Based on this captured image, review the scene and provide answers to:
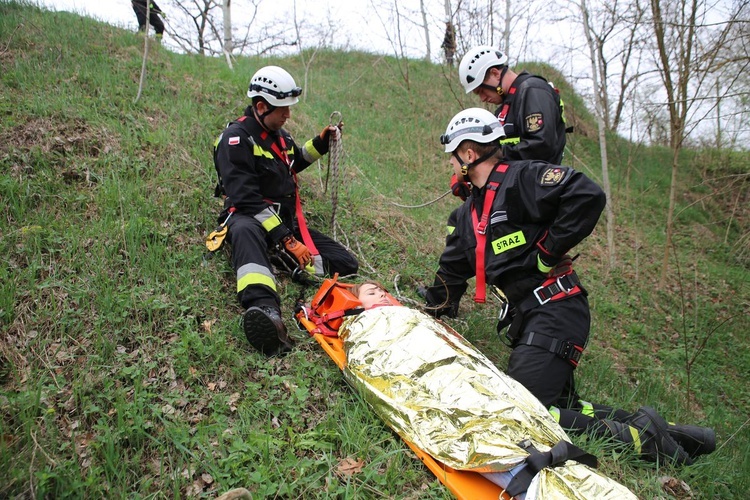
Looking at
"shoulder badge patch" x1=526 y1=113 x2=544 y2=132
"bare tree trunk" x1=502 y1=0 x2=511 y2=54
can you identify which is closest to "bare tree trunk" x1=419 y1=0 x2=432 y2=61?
"bare tree trunk" x1=502 y1=0 x2=511 y2=54

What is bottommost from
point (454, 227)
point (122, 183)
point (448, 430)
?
point (448, 430)

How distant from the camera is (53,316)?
3.06 metres

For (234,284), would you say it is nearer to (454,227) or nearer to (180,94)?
(454,227)

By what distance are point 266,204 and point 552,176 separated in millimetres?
2443

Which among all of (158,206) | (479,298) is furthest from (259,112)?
(479,298)

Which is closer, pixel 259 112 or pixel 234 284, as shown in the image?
pixel 234 284

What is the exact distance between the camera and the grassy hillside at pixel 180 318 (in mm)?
2408

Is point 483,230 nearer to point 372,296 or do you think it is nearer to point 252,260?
point 372,296

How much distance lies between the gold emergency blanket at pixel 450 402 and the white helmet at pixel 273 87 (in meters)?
2.26

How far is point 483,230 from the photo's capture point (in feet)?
11.0

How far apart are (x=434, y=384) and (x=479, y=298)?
103 centimetres

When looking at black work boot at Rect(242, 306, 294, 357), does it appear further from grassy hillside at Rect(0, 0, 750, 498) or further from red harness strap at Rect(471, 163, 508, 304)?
red harness strap at Rect(471, 163, 508, 304)

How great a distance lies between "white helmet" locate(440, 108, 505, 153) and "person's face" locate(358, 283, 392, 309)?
124cm

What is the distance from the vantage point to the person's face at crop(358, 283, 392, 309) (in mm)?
3399
